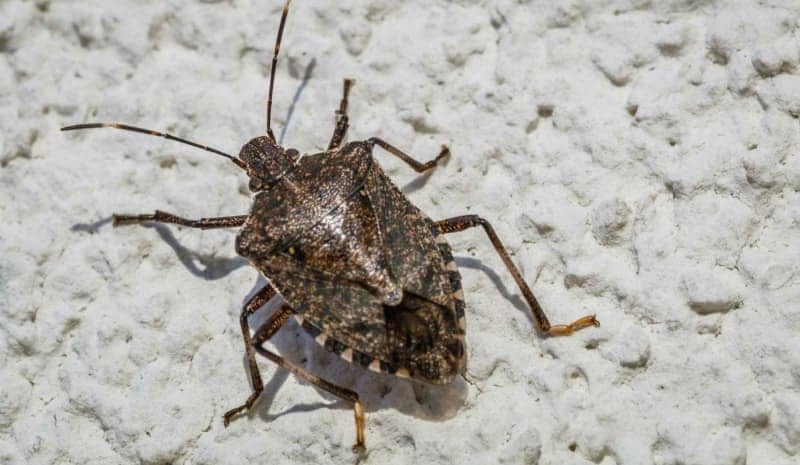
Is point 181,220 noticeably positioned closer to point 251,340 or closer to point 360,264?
point 251,340

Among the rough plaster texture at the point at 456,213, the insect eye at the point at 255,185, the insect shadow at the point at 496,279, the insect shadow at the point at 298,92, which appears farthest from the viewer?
the insect shadow at the point at 298,92

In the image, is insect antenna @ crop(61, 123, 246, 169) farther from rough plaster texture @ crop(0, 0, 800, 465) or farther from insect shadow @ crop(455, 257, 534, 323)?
insect shadow @ crop(455, 257, 534, 323)

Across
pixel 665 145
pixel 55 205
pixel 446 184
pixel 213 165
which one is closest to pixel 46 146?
pixel 55 205

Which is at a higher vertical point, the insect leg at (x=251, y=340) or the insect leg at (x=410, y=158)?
the insect leg at (x=410, y=158)

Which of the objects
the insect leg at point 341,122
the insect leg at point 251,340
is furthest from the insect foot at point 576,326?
the insect leg at point 341,122

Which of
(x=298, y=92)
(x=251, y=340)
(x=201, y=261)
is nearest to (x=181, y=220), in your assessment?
(x=201, y=261)

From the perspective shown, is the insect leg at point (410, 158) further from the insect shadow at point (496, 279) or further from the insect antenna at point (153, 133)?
the insect antenna at point (153, 133)

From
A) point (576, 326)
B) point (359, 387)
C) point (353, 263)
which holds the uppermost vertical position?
point (353, 263)
